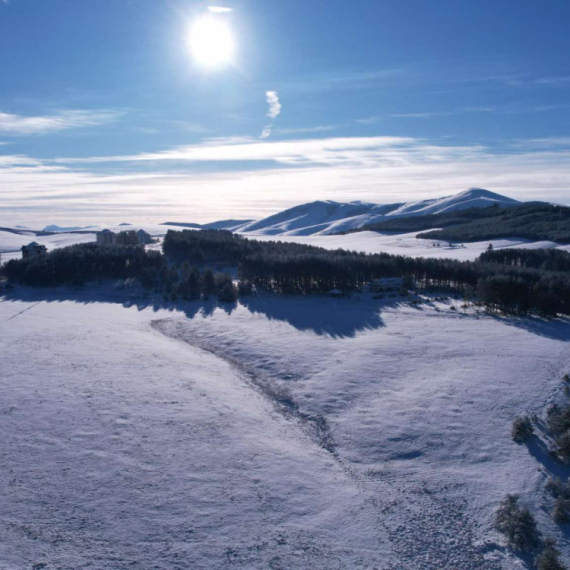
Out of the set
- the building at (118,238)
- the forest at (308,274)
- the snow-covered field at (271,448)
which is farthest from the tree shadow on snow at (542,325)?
the building at (118,238)

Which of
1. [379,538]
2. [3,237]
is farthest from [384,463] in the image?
[3,237]

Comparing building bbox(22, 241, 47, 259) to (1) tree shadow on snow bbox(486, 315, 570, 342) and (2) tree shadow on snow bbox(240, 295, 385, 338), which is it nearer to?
(2) tree shadow on snow bbox(240, 295, 385, 338)

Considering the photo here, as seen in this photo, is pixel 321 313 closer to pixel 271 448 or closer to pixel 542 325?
pixel 542 325

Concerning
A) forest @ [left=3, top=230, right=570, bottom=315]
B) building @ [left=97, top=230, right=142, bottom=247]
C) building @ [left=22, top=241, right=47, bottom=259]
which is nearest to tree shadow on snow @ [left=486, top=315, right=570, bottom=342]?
forest @ [left=3, top=230, right=570, bottom=315]

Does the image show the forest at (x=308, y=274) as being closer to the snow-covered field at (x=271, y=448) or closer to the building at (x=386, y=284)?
the building at (x=386, y=284)

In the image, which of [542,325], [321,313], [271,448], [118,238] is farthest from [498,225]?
[271,448]
